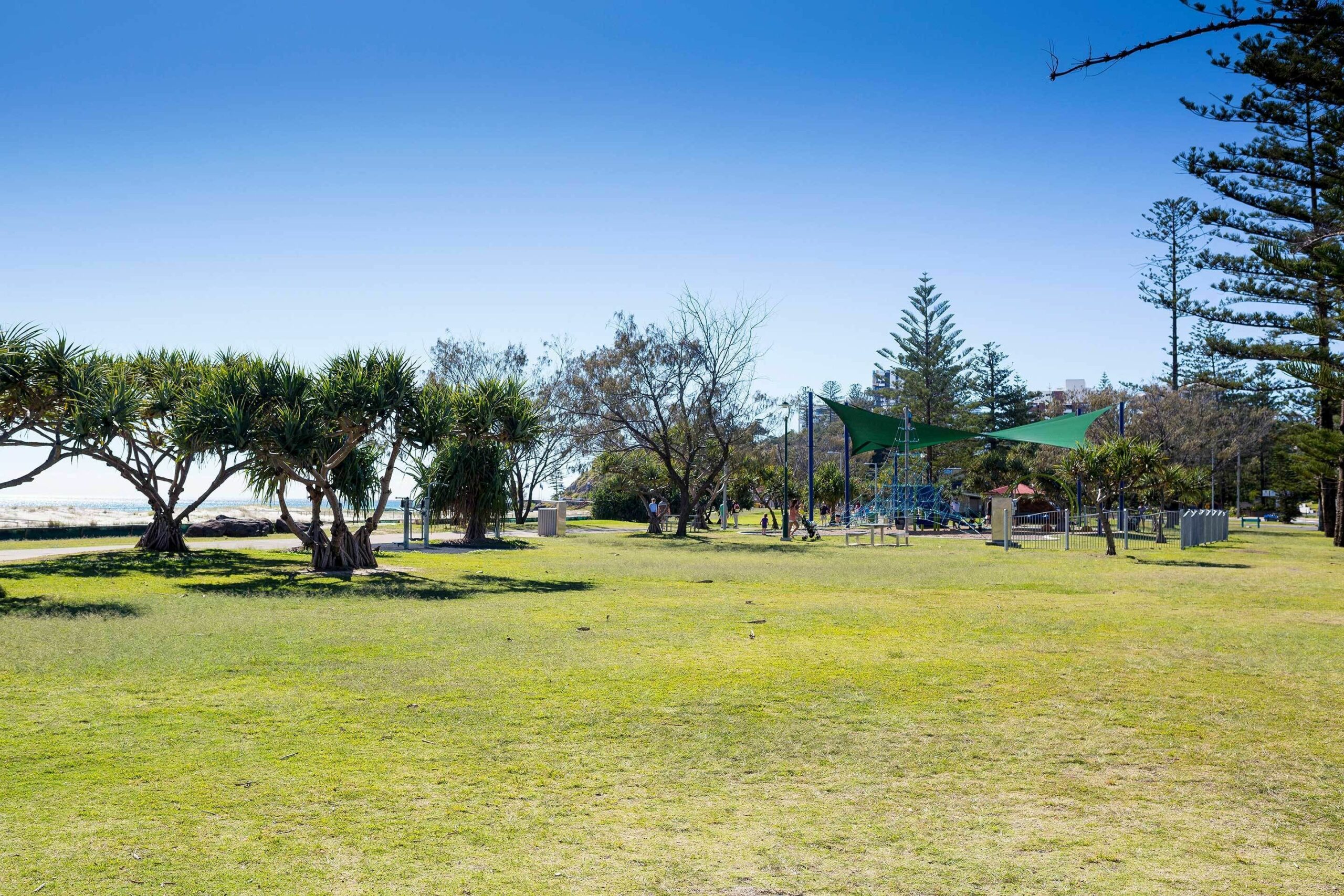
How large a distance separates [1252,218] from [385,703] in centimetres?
3000

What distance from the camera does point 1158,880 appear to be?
3705 millimetres

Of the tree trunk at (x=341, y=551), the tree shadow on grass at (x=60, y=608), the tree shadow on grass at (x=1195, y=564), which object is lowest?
the tree shadow on grass at (x=1195, y=564)

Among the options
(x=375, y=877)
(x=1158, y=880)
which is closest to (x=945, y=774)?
(x=1158, y=880)

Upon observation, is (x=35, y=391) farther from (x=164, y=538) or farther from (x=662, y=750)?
(x=662, y=750)

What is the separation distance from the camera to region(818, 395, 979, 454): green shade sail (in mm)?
31328

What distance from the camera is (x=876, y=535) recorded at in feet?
110

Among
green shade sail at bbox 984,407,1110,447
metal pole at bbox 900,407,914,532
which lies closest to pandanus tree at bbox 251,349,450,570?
metal pole at bbox 900,407,914,532

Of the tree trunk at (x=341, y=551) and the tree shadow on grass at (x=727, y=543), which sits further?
the tree shadow on grass at (x=727, y=543)

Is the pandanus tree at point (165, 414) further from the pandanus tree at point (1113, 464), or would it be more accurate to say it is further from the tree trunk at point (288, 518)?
the pandanus tree at point (1113, 464)

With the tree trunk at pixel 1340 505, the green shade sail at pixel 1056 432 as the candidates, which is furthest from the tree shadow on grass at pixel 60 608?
the tree trunk at pixel 1340 505

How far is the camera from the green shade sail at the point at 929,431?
3006cm

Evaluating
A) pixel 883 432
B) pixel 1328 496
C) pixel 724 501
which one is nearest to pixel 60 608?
pixel 883 432

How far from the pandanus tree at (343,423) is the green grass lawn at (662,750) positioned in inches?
158

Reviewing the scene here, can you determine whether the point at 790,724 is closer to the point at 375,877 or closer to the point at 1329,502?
the point at 375,877
